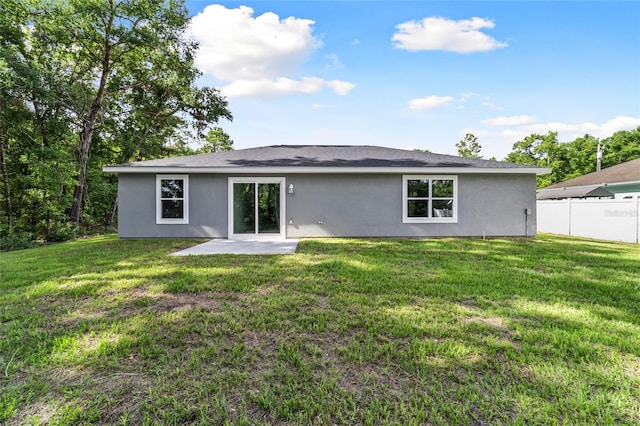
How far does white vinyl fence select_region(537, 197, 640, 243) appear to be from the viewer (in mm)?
9477

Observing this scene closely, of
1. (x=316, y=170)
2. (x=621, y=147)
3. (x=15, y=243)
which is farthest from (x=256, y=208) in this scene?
(x=621, y=147)

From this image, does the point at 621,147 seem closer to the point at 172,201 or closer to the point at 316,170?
the point at 316,170

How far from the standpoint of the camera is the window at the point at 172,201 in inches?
368

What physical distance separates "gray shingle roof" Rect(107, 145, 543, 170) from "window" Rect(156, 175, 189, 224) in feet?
1.92

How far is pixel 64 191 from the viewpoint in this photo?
14.2 metres

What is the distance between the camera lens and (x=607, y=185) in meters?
14.4

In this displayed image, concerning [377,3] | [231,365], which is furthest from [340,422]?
[377,3]

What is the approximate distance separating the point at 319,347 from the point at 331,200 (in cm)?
719

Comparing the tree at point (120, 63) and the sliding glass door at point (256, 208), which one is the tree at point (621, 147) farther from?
the tree at point (120, 63)

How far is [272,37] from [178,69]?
20.6 ft

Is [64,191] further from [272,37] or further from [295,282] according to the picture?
[295,282]

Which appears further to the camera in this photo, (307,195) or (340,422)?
(307,195)

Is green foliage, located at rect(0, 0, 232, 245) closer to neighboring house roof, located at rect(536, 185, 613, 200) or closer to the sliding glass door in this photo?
the sliding glass door

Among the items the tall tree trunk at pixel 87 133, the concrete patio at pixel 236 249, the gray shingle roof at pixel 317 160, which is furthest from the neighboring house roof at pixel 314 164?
the tall tree trunk at pixel 87 133
